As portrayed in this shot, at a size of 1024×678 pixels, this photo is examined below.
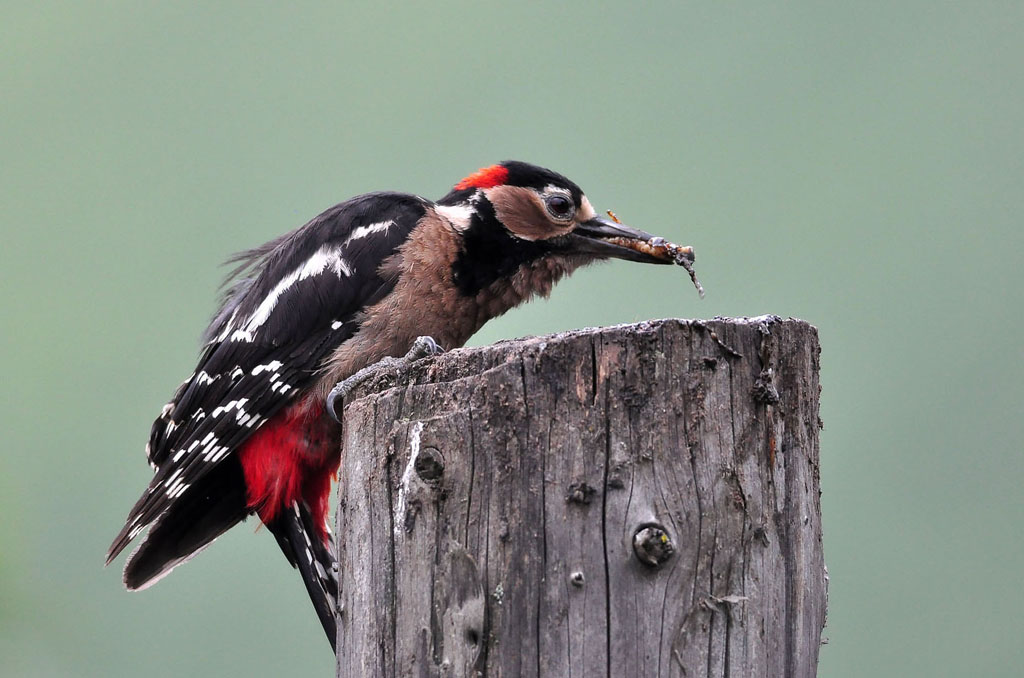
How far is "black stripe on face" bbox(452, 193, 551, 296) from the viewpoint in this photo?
3.72 meters

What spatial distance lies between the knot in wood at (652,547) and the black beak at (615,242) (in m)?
1.91

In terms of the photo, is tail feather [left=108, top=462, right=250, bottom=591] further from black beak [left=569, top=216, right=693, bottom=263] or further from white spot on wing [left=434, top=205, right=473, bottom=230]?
black beak [left=569, top=216, right=693, bottom=263]

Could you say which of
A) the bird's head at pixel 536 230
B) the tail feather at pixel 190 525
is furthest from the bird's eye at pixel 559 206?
the tail feather at pixel 190 525

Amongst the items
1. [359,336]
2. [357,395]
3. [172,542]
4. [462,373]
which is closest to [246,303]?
[359,336]

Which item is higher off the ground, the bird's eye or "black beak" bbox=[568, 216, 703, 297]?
the bird's eye

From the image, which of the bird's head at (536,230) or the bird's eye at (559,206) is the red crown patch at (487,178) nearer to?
the bird's head at (536,230)

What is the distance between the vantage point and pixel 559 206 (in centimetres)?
386

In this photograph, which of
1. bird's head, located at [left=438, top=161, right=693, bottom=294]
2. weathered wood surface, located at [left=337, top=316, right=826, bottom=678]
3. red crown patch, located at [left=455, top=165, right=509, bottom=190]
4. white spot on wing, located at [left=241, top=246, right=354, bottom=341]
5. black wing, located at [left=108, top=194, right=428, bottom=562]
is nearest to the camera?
weathered wood surface, located at [left=337, top=316, right=826, bottom=678]

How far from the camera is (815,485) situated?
7.18 ft

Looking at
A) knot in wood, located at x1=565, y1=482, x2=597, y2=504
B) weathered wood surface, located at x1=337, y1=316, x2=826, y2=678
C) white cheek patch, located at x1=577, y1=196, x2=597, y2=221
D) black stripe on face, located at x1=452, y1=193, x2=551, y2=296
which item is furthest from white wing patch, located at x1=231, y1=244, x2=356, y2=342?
knot in wood, located at x1=565, y1=482, x2=597, y2=504

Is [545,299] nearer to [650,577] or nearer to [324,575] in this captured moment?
[324,575]

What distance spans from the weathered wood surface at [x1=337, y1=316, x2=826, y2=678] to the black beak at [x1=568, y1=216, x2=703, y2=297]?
1.62m

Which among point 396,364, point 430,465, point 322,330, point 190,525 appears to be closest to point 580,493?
point 430,465

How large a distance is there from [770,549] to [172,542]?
→ 7.68 feet
